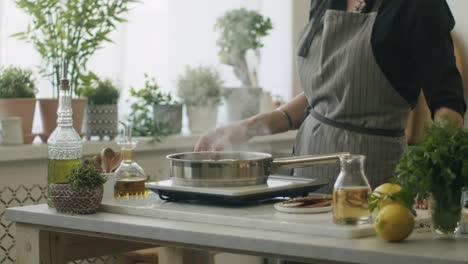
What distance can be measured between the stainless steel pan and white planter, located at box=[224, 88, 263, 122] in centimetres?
198

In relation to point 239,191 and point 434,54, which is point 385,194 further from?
point 434,54

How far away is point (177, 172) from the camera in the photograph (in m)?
2.00

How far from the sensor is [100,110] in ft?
11.3

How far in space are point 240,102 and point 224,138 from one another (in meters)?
1.71

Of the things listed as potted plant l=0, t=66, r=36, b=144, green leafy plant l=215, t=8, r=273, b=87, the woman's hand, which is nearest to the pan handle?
the woman's hand

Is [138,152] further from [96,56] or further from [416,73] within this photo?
[416,73]

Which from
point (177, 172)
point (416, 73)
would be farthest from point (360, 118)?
point (177, 172)

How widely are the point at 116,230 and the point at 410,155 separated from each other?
63 centimetres

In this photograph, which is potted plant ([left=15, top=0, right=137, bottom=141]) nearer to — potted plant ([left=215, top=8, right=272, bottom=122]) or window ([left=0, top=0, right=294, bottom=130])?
window ([left=0, top=0, right=294, bottom=130])

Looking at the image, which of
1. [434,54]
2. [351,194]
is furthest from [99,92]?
[351,194]

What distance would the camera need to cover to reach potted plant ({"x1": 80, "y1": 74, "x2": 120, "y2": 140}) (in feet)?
11.3

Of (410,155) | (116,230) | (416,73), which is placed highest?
(416,73)

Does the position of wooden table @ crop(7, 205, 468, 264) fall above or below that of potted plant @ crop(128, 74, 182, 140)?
below

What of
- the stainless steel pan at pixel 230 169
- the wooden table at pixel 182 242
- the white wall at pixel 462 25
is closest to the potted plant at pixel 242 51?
the white wall at pixel 462 25
